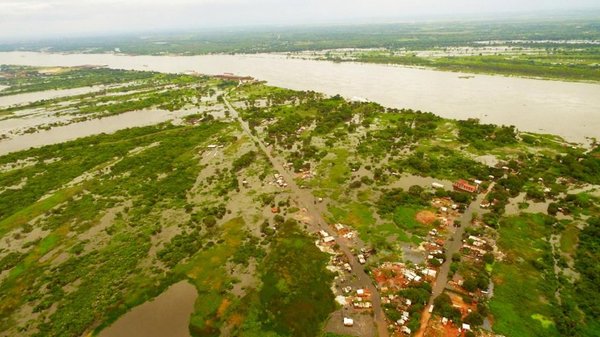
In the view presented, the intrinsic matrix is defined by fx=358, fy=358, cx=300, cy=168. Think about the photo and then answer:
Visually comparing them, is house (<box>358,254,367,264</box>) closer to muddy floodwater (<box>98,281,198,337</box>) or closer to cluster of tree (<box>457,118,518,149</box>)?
muddy floodwater (<box>98,281,198,337</box>)

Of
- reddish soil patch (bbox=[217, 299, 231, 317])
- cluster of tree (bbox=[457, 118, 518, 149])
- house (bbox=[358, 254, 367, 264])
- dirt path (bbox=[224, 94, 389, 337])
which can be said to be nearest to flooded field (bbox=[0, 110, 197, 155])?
dirt path (bbox=[224, 94, 389, 337])

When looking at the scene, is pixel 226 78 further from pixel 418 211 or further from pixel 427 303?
pixel 427 303

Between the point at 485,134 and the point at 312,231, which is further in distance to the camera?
the point at 485,134

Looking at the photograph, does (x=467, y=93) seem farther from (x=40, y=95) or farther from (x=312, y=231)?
(x=40, y=95)

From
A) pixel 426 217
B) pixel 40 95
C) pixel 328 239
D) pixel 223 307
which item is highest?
pixel 40 95

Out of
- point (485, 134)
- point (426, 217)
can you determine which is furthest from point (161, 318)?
point (485, 134)

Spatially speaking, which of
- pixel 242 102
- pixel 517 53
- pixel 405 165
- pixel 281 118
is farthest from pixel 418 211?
pixel 517 53
